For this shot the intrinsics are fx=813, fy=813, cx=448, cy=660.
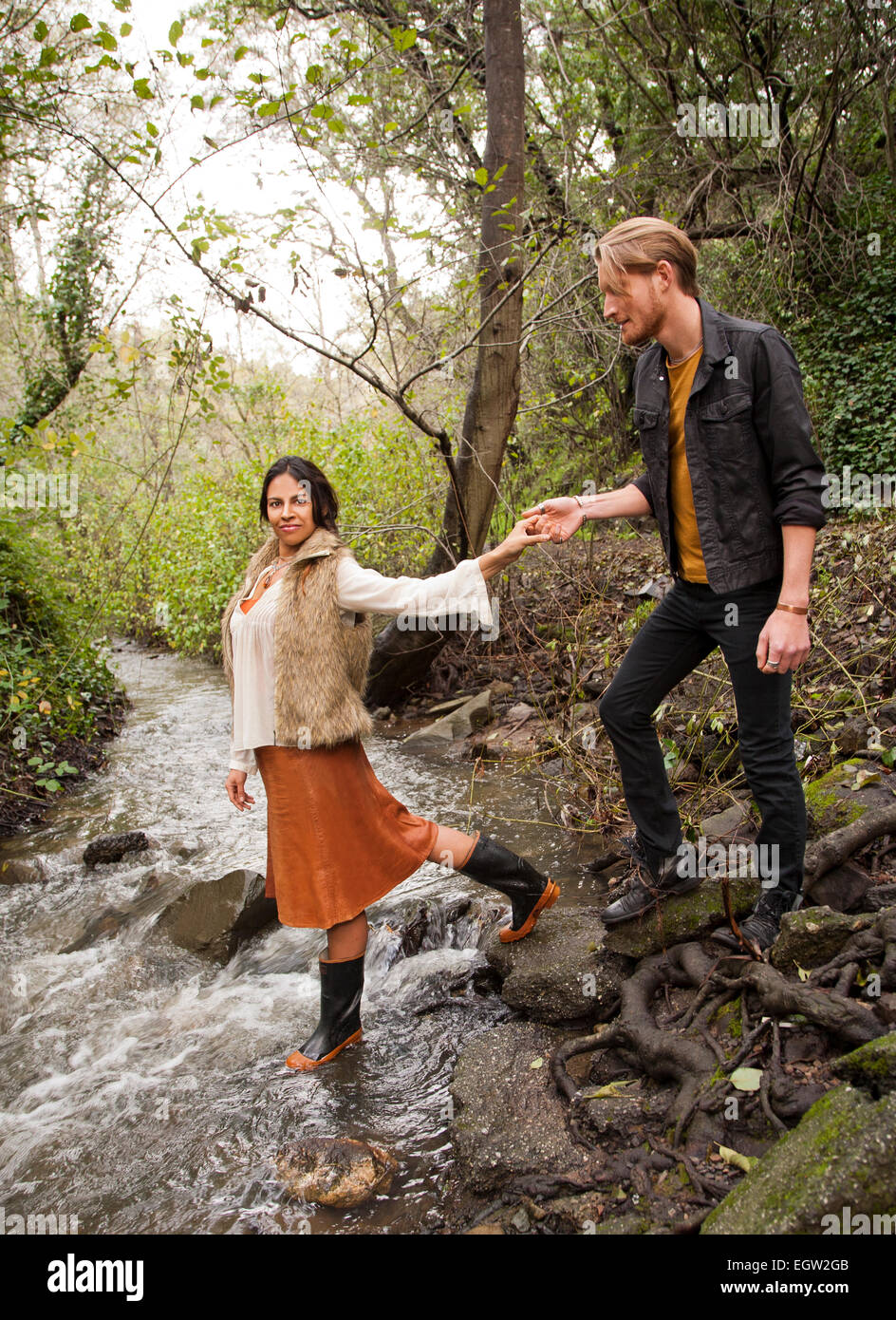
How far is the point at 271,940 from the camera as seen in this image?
14.6 ft

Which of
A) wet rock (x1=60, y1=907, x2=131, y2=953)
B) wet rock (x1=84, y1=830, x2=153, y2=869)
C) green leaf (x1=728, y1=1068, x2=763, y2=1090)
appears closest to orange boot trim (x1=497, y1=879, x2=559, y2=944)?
green leaf (x1=728, y1=1068, x2=763, y2=1090)

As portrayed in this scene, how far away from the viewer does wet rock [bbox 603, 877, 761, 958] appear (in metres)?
3.16

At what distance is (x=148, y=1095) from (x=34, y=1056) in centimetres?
73

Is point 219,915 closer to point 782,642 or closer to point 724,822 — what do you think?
point 724,822

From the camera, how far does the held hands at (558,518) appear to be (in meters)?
2.93

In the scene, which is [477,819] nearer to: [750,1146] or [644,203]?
[750,1146]

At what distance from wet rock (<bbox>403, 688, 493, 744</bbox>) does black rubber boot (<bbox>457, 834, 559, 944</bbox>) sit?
3.99 m

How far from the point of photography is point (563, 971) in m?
3.16

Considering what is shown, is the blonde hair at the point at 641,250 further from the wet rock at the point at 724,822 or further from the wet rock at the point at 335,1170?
the wet rock at the point at 335,1170

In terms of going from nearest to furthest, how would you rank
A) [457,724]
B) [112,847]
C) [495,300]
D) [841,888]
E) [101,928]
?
[841,888], [101,928], [112,847], [495,300], [457,724]

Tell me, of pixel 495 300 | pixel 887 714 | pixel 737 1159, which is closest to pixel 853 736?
pixel 887 714

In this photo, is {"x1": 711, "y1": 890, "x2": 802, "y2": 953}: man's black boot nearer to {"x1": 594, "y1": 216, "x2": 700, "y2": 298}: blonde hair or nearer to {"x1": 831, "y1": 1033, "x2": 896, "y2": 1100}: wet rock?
{"x1": 831, "y1": 1033, "x2": 896, "y2": 1100}: wet rock

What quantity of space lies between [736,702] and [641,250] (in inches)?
60.6

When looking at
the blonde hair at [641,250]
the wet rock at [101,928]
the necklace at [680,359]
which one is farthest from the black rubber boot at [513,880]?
the wet rock at [101,928]
